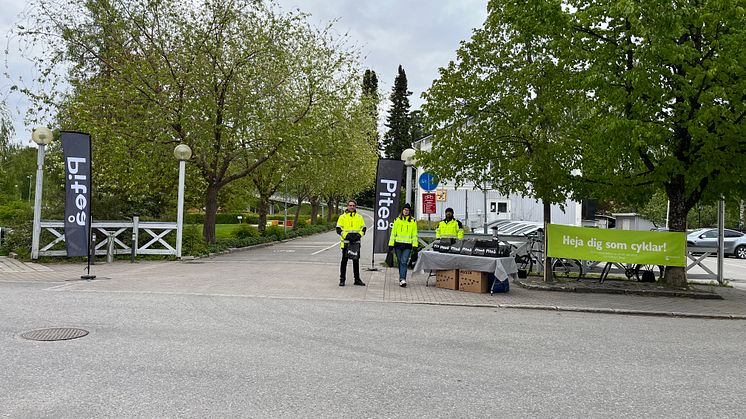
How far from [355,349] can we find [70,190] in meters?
10.2

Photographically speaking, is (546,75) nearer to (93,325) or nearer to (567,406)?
(567,406)

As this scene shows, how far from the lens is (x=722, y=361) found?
6527mm

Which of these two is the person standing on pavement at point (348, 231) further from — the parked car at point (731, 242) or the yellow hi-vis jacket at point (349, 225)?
the parked car at point (731, 242)

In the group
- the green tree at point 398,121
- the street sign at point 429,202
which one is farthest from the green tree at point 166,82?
the green tree at point 398,121

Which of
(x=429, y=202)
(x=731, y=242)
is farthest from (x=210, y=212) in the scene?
(x=731, y=242)

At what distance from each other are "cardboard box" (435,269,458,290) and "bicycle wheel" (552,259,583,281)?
3828 mm

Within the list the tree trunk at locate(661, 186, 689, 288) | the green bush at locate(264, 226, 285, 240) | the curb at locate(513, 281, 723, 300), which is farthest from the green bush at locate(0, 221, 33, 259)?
the tree trunk at locate(661, 186, 689, 288)

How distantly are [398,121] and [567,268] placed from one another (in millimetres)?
70436

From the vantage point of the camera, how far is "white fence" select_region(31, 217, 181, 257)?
15.5 meters

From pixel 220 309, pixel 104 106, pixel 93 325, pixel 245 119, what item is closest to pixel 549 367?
pixel 220 309

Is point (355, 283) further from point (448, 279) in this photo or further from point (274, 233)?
point (274, 233)

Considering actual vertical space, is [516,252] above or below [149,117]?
below

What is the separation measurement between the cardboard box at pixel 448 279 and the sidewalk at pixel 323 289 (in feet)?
0.84

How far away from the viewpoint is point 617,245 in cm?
1259
